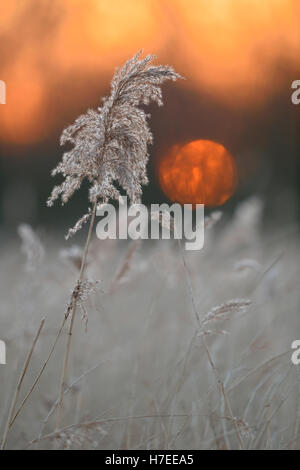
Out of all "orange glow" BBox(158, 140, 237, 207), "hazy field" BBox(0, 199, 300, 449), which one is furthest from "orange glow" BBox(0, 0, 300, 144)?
"hazy field" BBox(0, 199, 300, 449)

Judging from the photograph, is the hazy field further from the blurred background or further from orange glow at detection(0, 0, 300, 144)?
orange glow at detection(0, 0, 300, 144)

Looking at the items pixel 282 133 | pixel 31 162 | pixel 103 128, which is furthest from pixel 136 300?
pixel 282 133

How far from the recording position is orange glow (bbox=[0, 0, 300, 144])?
15.8ft

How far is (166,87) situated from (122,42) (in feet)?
8.08

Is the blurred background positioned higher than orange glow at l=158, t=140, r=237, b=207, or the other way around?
the blurred background

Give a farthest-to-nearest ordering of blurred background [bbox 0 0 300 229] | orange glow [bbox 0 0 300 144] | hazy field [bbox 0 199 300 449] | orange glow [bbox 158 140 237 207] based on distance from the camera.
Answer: orange glow [bbox 158 140 237 207]
blurred background [bbox 0 0 300 229]
orange glow [bbox 0 0 300 144]
hazy field [bbox 0 199 300 449]

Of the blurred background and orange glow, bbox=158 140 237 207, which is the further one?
orange glow, bbox=158 140 237 207

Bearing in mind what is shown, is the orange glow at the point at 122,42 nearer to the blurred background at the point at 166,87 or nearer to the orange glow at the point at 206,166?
the blurred background at the point at 166,87

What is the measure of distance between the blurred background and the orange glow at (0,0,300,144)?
2 cm

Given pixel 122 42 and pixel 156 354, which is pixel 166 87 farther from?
pixel 156 354

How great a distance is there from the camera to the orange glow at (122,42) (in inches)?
189

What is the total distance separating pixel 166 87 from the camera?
8422 mm

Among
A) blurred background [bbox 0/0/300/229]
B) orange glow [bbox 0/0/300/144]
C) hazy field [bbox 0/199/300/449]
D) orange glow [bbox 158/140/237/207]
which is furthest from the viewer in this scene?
orange glow [bbox 158/140/237/207]

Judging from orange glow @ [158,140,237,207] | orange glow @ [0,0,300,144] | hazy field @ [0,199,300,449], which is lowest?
hazy field @ [0,199,300,449]
